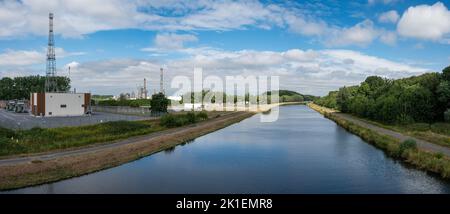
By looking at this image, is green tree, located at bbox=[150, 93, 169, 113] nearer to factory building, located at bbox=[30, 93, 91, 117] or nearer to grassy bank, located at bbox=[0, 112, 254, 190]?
factory building, located at bbox=[30, 93, 91, 117]

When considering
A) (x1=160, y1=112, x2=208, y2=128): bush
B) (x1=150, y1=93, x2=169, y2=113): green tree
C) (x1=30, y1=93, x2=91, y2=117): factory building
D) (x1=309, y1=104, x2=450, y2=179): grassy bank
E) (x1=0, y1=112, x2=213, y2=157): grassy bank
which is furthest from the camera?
(x1=150, y1=93, x2=169, y2=113): green tree

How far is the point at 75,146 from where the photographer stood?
1173 inches

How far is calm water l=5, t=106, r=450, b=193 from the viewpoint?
62.8ft

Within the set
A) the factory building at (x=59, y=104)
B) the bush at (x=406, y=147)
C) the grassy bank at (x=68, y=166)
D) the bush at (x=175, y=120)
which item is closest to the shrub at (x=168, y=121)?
the bush at (x=175, y=120)

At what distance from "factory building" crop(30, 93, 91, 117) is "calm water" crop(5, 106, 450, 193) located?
37157mm

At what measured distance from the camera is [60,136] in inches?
1300

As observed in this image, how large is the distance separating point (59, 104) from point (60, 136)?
33.5 m

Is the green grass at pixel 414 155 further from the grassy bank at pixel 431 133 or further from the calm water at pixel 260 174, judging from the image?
the grassy bank at pixel 431 133

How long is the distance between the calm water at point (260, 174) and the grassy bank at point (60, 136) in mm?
6221

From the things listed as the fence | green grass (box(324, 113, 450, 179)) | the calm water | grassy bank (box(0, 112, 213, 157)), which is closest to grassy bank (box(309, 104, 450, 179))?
green grass (box(324, 113, 450, 179))

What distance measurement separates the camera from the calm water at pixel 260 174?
19.1m

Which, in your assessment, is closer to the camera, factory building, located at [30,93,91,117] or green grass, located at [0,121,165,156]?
green grass, located at [0,121,165,156]

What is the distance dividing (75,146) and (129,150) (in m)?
3.93
